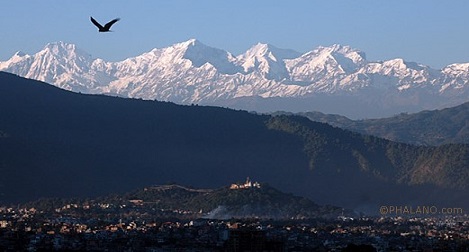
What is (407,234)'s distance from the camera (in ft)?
625

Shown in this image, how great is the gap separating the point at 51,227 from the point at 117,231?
755 centimetres

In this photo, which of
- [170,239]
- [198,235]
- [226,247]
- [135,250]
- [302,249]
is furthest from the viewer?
[198,235]

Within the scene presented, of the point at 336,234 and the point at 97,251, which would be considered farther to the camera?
the point at 336,234

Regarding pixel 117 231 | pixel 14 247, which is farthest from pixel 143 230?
pixel 14 247

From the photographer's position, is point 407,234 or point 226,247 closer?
point 226,247

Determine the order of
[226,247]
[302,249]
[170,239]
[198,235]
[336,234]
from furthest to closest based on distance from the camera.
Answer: [336,234], [198,235], [170,239], [302,249], [226,247]

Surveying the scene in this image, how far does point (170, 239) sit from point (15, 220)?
113 feet

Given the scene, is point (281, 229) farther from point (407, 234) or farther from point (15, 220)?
point (15, 220)

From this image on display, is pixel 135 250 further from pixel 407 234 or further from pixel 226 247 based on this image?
pixel 407 234

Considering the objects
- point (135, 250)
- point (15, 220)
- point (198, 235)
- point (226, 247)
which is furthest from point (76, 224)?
point (226, 247)

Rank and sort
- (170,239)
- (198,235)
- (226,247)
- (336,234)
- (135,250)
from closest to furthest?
(226,247), (135,250), (170,239), (198,235), (336,234)

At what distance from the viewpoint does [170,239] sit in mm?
160625

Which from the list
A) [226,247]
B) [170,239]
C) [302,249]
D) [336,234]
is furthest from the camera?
[336,234]

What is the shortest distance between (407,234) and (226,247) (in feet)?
210
